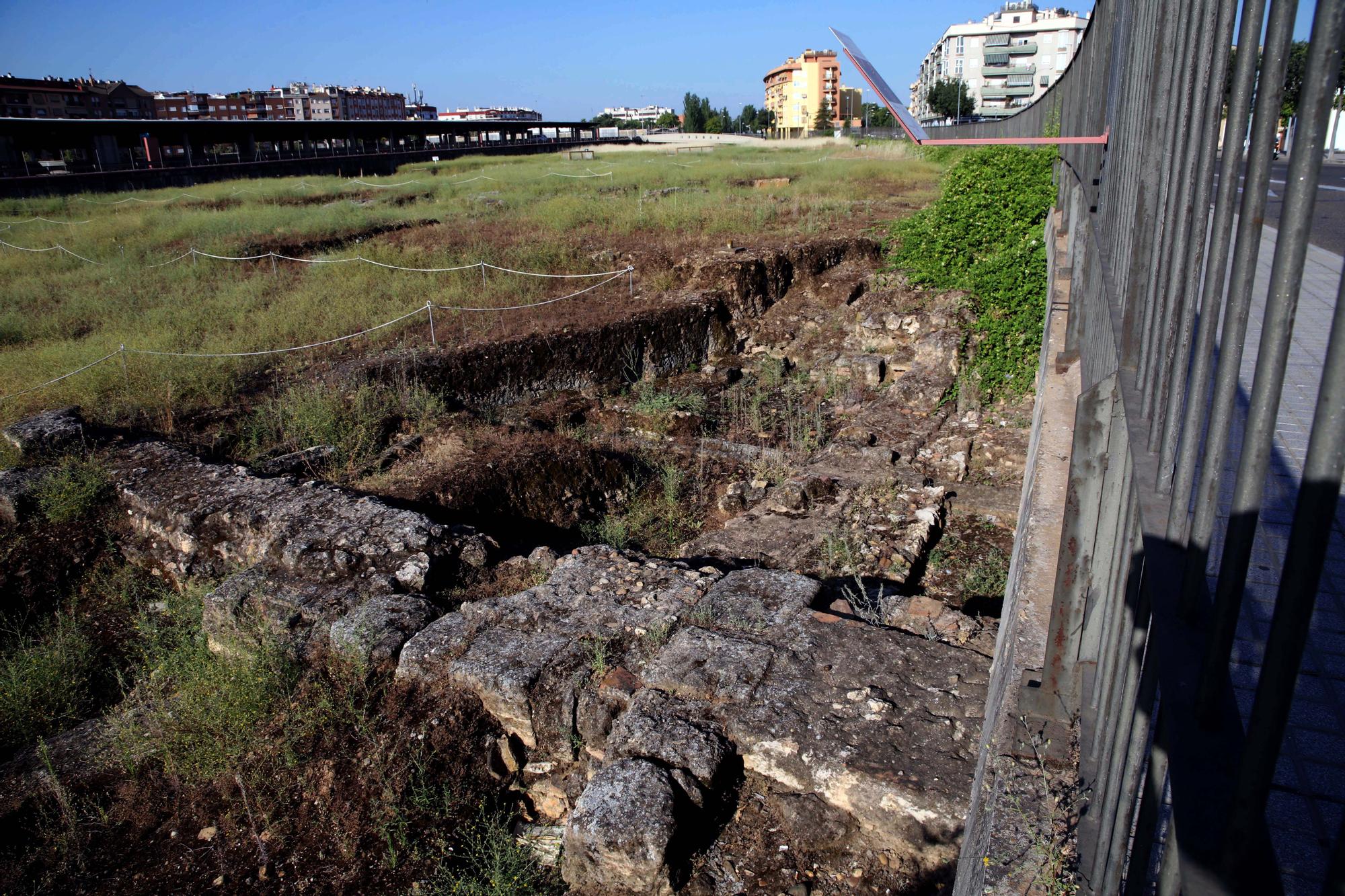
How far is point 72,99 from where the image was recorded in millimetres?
72188

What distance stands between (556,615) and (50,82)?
87.0 meters

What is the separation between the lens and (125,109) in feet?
245

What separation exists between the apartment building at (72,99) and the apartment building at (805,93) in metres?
59.9

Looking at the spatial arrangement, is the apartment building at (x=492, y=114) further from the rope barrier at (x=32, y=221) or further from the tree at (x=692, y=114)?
the rope barrier at (x=32, y=221)

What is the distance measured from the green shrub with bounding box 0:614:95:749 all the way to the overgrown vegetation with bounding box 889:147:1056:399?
775cm

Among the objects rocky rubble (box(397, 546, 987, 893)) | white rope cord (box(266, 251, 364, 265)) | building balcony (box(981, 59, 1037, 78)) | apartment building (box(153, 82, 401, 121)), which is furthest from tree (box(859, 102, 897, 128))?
rocky rubble (box(397, 546, 987, 893))

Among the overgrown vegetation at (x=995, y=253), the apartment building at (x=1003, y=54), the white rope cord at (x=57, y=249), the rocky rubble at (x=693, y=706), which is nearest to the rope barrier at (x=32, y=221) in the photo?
the white rope cord at (x=57, y=249)

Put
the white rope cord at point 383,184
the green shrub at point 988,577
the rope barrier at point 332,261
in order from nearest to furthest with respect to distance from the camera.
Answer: the green shrub at point 988,577
the rope barrier at point 332,261
the white rope cord at point 383,184

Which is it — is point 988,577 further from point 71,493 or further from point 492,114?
point 492,114

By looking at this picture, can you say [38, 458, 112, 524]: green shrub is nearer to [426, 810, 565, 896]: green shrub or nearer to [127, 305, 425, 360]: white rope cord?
[127, 305, 425, 360]: white rope cord

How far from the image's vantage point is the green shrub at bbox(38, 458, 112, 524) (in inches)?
237

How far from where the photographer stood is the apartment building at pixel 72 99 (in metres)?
63.9

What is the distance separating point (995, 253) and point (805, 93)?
10819cm

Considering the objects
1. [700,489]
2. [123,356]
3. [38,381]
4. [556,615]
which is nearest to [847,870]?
[556,615]
